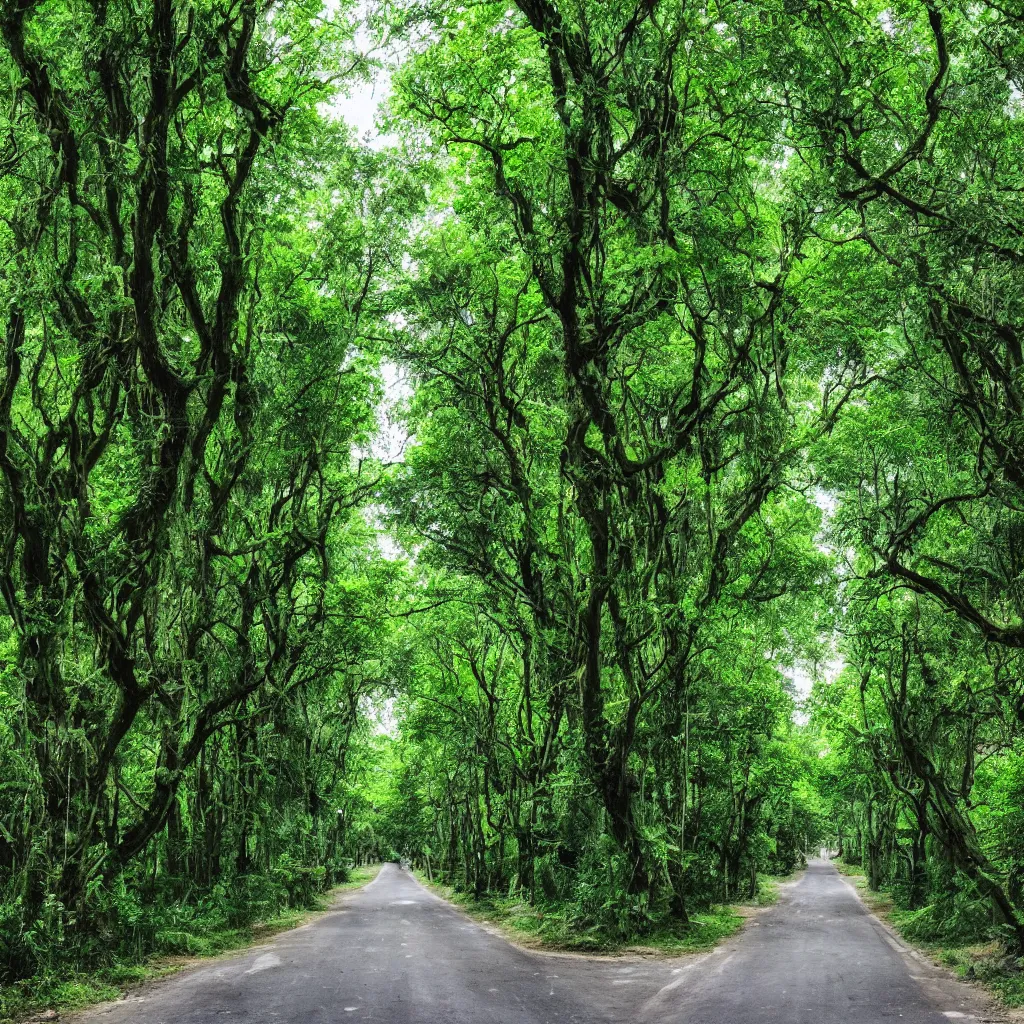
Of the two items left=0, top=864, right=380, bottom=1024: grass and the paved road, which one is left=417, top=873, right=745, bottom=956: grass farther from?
left=0, top=864, right=380, bottom=1024: grass

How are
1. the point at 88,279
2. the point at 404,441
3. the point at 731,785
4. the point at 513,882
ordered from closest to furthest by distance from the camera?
the point at 88,279
the point at 404,441
the point at 513,882
the point at 731,785

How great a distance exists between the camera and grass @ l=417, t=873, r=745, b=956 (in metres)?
16.5

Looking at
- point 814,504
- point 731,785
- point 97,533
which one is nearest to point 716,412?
point 814,504

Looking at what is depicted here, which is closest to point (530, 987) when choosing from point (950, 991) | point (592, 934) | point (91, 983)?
point (91, 983)

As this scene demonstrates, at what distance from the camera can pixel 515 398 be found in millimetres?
19219

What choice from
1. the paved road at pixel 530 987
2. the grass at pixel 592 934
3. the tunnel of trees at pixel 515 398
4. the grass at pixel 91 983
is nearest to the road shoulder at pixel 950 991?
the paved road at pixel 530 987

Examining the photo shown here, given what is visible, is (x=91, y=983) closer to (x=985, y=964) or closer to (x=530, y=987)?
(x=530, y=987)

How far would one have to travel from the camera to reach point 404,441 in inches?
761

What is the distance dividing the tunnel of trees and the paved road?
6.39ft

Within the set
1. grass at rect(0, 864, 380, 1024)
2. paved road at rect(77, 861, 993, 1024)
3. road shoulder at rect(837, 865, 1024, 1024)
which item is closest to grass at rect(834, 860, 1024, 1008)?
road shoulder at rect(837, 865, 1024, 1024)

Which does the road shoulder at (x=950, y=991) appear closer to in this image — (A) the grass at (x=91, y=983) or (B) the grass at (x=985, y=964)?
(B) the grass at (x=985, y=964)

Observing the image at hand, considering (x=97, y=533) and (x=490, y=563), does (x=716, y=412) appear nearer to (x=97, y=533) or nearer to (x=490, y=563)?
(x=490, y=563)

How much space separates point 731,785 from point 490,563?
16991 mm

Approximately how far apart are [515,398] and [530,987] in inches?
453
